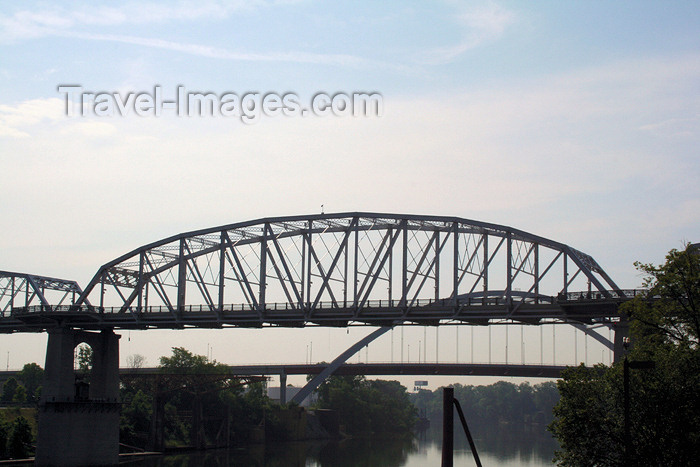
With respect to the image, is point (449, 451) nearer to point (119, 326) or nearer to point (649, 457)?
point (649, 457)

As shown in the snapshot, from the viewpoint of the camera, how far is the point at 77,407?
299ft

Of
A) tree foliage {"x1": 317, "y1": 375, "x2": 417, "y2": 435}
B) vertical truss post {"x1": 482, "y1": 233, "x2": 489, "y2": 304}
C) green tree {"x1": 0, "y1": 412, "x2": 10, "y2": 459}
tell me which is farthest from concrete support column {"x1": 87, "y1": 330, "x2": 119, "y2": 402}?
tree foliage {"x1": 317, "y1": 375, "x2": 417, "y2": 435}

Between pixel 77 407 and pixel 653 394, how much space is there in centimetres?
6589

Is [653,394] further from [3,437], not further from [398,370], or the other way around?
[398,370]

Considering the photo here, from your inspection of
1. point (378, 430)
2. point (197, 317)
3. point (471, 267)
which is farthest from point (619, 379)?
point (378, 430)

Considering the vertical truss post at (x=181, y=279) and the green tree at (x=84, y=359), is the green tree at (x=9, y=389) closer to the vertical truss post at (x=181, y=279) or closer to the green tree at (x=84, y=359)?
the green tree at (x=84, y=359)

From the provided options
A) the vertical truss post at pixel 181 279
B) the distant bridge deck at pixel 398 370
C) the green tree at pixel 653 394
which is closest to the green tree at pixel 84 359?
the distant bridge deck at pixel 398 370

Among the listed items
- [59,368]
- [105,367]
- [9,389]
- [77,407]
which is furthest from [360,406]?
[59,368]

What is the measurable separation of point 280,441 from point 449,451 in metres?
114

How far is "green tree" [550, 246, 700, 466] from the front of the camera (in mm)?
43844

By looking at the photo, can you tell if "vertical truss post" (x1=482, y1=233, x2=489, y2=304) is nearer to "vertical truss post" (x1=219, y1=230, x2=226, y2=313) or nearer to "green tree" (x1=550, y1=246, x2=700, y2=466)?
"vertical truss post" (x1=219, y1=230, x2=226, y2=313)

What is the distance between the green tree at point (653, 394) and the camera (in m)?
43.8

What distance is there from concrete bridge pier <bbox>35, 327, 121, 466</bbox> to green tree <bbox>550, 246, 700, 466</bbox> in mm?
58801

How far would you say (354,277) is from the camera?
85875mm
